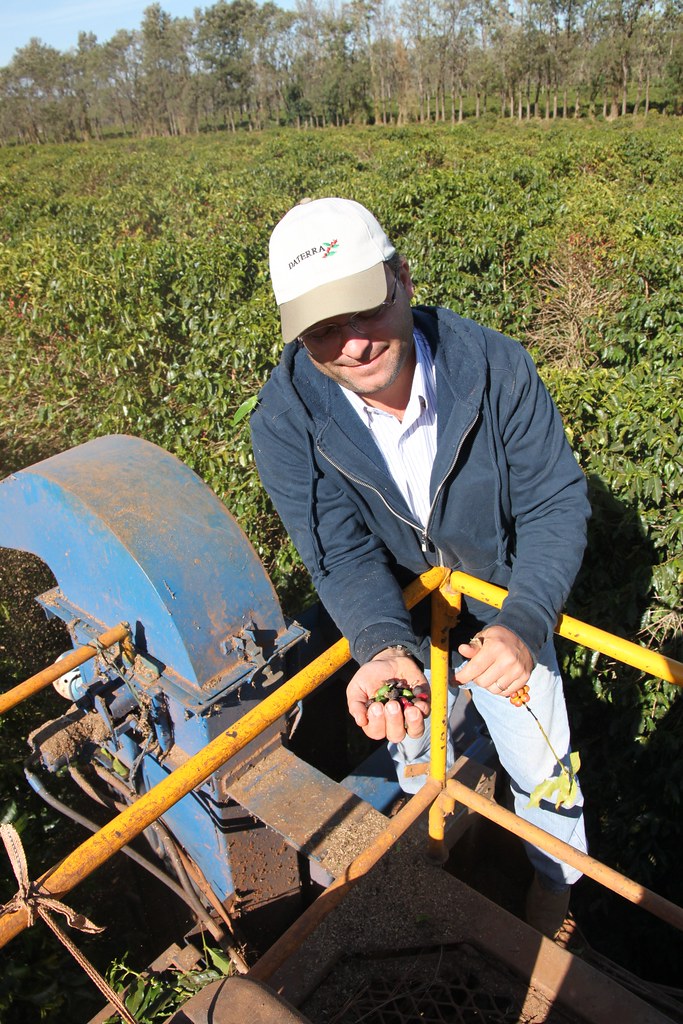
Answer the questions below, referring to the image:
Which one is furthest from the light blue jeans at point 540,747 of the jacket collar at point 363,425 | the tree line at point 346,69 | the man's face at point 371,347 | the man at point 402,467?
the tree line at point 346,69

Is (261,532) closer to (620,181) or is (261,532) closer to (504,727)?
(504,727)

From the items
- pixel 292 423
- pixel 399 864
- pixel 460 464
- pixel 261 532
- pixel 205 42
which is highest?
pixel 205 42

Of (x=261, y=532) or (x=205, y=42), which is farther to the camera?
(x=205, y=42)

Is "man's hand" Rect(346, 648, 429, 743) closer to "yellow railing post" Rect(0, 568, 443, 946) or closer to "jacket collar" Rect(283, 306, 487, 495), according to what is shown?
"yellow railing post" Rect(0, 568, 443, 946)

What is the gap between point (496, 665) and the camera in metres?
1.67

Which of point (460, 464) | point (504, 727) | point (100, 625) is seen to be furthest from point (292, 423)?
point (504, 727)

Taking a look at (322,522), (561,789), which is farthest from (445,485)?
(561,789)

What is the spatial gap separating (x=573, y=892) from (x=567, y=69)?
61014mm

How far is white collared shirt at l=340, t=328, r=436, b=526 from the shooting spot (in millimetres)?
2072

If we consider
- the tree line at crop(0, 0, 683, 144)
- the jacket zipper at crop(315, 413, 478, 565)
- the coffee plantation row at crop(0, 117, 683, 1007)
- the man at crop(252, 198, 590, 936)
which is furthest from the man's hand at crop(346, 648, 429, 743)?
the tree line at crop(0, 0, 683, 144)

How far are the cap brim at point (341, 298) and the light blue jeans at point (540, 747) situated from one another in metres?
1.34

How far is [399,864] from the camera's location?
7.39 feet

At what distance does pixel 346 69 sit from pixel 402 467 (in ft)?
232

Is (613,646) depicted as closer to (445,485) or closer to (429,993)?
(445,485)
